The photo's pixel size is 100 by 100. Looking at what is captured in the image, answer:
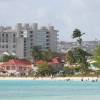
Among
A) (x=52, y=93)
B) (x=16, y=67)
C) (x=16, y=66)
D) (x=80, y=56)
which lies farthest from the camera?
(x=16, y=67)

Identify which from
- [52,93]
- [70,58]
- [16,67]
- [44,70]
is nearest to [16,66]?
[16,67]

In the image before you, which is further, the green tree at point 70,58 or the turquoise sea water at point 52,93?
the green tree at point 70,58

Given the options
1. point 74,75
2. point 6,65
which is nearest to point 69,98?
point 74,75

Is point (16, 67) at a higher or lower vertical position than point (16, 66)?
lower

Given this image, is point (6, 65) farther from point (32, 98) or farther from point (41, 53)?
point (32, 98)

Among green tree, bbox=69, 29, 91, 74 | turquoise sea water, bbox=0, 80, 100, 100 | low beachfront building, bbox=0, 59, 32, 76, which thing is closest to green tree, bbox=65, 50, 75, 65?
green tree, bbox=69, 29, 91, 74

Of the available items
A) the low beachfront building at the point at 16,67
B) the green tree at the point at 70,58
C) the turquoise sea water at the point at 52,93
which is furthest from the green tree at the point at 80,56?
the turquoise sea water at the point at 52,93

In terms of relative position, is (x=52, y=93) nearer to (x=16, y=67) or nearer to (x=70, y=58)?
(x=70, y=58)

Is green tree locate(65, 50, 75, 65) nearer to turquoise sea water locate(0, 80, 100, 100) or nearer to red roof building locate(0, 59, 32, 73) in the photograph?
red roof building locate(0, 59, 32, 73)

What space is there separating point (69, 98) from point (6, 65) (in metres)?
102

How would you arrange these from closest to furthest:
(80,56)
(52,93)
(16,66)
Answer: (52,93), (80,56), (16,66)

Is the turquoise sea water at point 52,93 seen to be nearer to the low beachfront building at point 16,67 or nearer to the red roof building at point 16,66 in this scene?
the low beachfront building at point 16,67

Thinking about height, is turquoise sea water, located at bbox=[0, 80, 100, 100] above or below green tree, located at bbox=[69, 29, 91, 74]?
below

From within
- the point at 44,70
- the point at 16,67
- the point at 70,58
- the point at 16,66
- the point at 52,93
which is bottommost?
the point at 52,93
